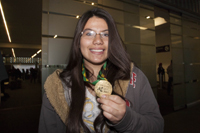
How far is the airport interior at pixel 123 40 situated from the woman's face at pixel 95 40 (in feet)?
1.46

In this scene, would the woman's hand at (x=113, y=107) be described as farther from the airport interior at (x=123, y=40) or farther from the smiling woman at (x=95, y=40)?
the airport interior at (x=123, y=40)

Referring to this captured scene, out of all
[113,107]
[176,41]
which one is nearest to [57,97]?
[113,107]

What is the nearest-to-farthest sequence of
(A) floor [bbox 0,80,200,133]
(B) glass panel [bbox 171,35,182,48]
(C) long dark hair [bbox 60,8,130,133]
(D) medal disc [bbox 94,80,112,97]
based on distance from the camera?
(D) medal disc [bbox 94,80,112,97] < (C) long dark hair [bbox 60,8,130,133] < (A) floor [bbox 0,80,200,133] < (B) glass panel [bbox 171,35,182,48]

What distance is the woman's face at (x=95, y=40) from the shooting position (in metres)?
1.11

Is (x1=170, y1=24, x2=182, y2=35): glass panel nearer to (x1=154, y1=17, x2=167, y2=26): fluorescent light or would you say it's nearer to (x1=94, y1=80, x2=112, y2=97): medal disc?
(x1=154, y1=17, x2=167, y2=26): fluorescent light

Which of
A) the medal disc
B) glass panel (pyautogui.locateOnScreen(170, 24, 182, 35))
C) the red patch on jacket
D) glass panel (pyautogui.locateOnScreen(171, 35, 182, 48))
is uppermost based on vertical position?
glass panel (pyautogui.locateOnScreen(170, 24, 182, 35))

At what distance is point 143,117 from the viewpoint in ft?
3.02

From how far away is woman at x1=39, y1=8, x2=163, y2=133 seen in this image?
1.06m

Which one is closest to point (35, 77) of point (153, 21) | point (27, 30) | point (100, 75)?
point (27, 30)

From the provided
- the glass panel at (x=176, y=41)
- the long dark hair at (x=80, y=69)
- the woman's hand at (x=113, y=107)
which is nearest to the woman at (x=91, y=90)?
the long dark hair at (x=80, y=69)

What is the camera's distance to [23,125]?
2555 millimetres

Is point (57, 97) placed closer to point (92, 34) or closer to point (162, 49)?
point (92, 34)

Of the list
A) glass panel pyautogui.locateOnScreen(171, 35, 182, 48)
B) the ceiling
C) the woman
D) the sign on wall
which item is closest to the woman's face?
the woman

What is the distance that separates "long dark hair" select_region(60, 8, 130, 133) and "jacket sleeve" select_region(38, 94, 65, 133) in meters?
0.13
